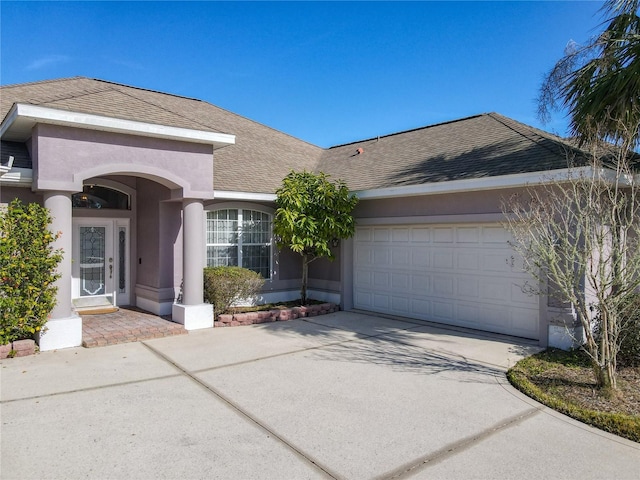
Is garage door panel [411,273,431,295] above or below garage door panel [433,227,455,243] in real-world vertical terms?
below

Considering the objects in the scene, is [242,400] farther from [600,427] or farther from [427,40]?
[427,40]

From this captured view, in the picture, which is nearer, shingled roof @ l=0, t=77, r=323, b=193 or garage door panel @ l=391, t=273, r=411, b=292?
shingled roof @ l=0, t=77, r=323, b=193

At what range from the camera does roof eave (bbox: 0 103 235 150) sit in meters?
7.50

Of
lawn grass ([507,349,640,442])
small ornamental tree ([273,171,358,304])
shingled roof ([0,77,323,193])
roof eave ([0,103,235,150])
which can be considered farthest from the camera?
small ornamental tree ([273,171,358,304])

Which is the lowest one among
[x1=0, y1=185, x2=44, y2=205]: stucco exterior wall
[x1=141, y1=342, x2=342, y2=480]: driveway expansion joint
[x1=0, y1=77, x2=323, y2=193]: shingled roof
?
[x1=141, y1=342, x2=342, y2=480]: driveway expansion joint

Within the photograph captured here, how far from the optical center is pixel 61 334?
7.71m

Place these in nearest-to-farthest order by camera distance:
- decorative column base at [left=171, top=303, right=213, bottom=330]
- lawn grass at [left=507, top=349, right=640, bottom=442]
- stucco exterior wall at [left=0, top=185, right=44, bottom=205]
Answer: lawn grass at [left=507, top=349, right=640, bottom=442], stucco exterior wall at [left=0, top=185, right=44, bottom=205], decorative column base at [left=171, top=303, right=213, bottom=330]

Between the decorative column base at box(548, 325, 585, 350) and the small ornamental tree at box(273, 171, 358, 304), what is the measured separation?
523 centimetres

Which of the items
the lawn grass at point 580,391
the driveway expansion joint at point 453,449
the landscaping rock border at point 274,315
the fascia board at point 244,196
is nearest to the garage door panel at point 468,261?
the lawn grass at point 580,391

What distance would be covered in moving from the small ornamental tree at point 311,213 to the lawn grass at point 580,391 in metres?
5.50

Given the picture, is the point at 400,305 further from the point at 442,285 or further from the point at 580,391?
the point at 580,391

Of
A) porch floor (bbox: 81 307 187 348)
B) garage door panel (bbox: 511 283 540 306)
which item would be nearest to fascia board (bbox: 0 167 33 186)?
porch floor (bbox: 81 307 187 348)

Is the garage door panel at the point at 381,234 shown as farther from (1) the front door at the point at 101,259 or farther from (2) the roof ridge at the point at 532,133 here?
(1) the front door at the point at 101,259

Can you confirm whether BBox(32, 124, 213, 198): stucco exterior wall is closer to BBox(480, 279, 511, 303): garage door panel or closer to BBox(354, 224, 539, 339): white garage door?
BBox(354, 224, 539, 339): white garage door
